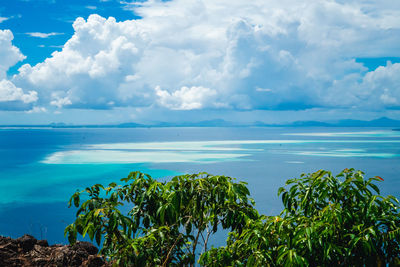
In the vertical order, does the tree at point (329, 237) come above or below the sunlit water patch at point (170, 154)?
above

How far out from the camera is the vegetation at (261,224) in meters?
3.03

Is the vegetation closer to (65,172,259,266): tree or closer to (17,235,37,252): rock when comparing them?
(65,172,259,266): tree

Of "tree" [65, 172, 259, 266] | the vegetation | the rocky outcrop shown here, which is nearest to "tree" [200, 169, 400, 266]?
the vegetation

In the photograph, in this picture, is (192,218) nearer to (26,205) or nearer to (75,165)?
(26,205)

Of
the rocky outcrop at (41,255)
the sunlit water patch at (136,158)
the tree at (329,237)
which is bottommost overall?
the sunlit water patch at (136,158)

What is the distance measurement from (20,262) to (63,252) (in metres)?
0.61

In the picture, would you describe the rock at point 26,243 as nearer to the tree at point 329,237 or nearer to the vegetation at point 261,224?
the vegetation at point 261,224

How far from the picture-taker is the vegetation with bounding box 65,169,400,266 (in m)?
3.03

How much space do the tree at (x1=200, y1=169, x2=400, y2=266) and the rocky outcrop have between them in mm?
2356

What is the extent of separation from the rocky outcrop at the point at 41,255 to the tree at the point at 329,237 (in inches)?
92.7

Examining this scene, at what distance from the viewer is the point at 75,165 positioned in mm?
40250

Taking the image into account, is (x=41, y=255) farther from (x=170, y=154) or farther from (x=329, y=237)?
(x=170, y=154)

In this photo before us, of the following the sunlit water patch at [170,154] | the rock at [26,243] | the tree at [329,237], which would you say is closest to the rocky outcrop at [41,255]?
the rock at [26,243]

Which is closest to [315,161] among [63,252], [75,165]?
[75,165]
